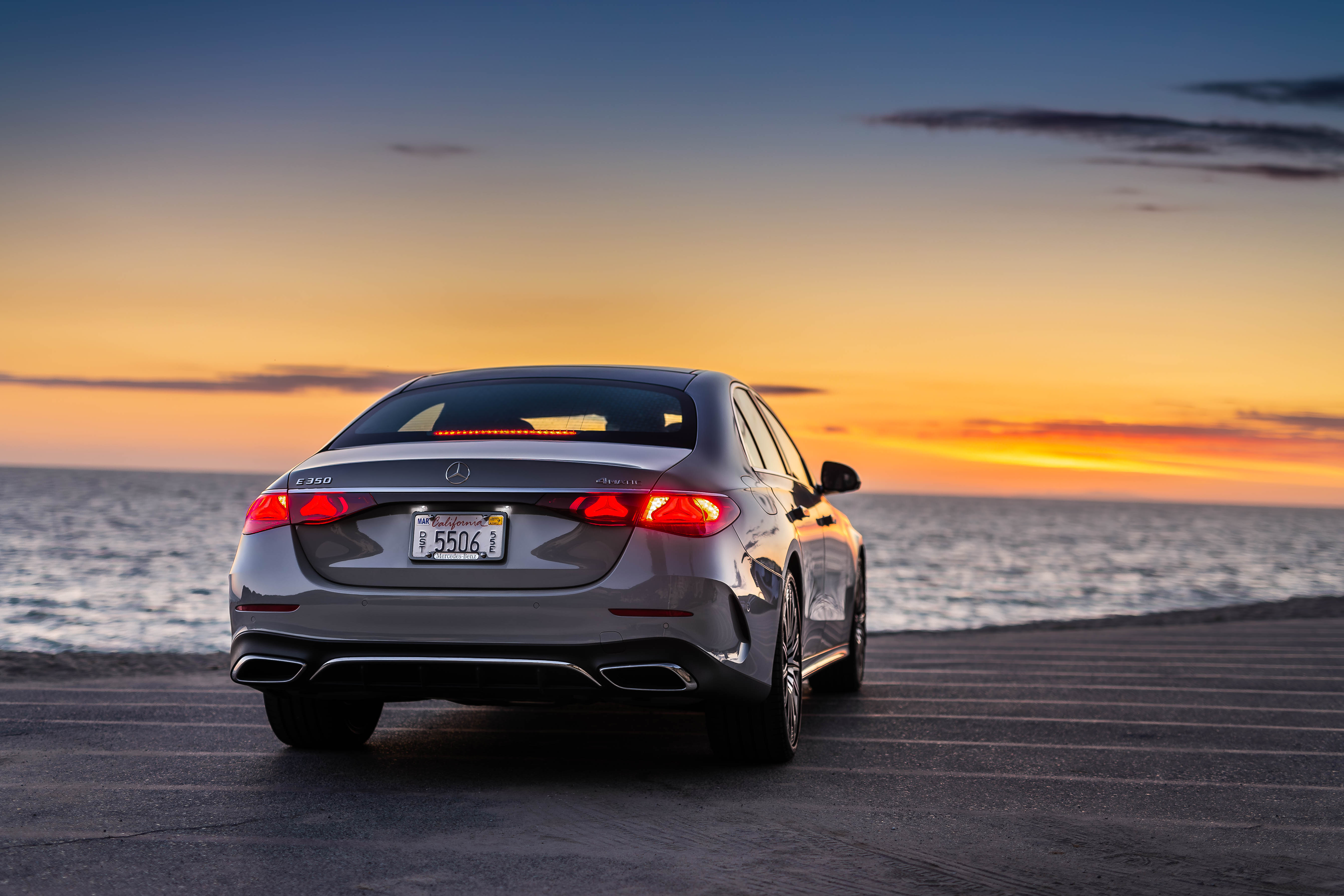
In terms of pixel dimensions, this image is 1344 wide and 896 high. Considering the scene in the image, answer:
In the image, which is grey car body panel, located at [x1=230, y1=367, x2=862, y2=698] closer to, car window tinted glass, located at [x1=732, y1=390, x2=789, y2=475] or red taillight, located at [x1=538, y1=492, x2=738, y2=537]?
red taillight, located at [x1=538, y1=492, x2=738, y2=537]

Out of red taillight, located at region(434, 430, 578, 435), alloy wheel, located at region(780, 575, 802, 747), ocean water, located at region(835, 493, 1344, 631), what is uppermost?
red taillight, located at region(434, 430, 578, 435)

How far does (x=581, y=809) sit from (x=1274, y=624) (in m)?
11.9

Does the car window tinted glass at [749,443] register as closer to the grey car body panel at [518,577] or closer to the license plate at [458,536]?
the grey car body panel at [518,577]

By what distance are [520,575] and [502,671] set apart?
0.36 m

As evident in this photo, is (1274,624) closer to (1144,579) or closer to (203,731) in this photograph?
(203,731)

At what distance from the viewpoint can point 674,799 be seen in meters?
5.12

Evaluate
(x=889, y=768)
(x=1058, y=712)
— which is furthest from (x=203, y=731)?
(x=1058, y=712)

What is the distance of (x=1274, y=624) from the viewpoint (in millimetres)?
14641

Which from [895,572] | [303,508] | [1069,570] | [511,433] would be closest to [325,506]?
[303,508]

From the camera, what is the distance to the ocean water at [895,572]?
18766 mm

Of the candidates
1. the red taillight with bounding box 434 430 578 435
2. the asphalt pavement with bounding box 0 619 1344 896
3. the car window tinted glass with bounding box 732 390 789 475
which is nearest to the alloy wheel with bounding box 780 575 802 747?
the asphalt pavement with bounding box 0 619 1344 896

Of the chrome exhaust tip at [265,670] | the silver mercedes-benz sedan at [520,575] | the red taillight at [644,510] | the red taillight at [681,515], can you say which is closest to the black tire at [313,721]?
the silver mercedes-benz sedan at [520,575]

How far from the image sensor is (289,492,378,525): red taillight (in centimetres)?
512

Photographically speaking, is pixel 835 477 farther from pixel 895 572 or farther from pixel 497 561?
pixel 895 572
